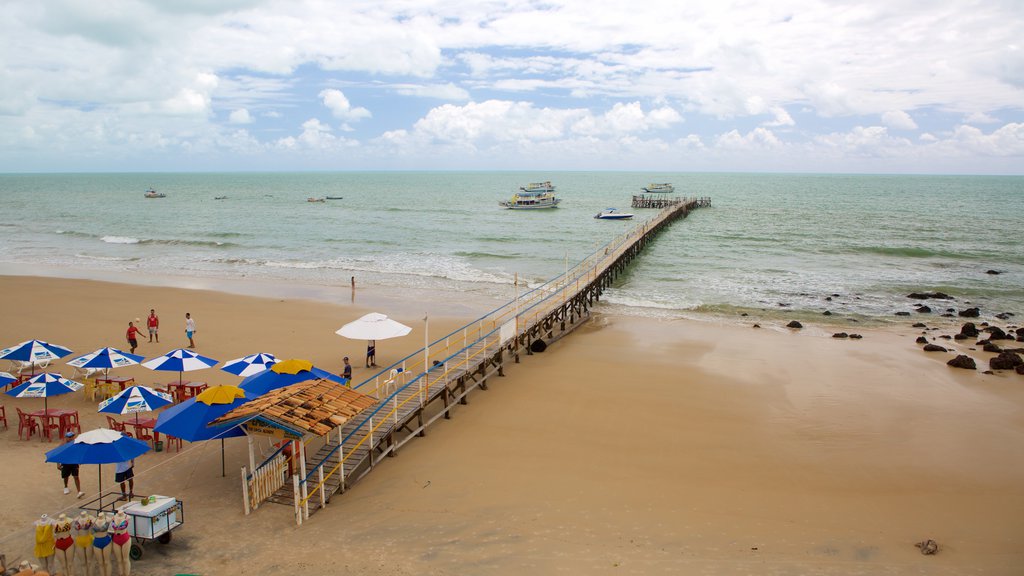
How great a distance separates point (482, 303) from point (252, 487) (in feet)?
61.4

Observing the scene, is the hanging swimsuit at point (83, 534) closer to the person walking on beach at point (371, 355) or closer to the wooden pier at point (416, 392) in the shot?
the wooden pier at point (416, 392)

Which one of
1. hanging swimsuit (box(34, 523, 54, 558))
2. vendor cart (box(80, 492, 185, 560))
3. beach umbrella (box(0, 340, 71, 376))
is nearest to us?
hanging swimsuit (box(34, 523, 54, 558))

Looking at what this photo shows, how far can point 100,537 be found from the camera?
28.0 ft

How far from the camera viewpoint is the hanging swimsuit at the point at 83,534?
8.67 m

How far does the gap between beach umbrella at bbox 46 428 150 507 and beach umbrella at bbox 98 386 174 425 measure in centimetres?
301

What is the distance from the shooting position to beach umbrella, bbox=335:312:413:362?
54.3ft

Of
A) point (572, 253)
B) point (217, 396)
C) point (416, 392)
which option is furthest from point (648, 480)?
point (572, 253)

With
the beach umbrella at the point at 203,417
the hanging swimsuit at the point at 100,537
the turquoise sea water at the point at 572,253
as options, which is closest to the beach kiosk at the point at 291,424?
the beach umbrella at the point at 203,417

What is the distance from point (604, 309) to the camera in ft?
93.0

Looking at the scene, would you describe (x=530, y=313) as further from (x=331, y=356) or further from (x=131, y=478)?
(x=131, y=478)

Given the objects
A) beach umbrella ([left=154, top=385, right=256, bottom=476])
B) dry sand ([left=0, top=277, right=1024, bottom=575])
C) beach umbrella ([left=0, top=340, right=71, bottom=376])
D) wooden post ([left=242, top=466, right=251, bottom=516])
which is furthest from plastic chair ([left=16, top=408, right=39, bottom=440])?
wooden post ([left=242, top=466, right=251, bottom=516])

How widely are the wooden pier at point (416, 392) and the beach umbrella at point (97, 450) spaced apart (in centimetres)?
175

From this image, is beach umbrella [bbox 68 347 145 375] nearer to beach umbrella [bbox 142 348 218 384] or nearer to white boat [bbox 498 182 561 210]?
beach umbrella [bbox 142 348 218 384]

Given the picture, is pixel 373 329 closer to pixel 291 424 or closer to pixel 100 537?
pixel 291 424
